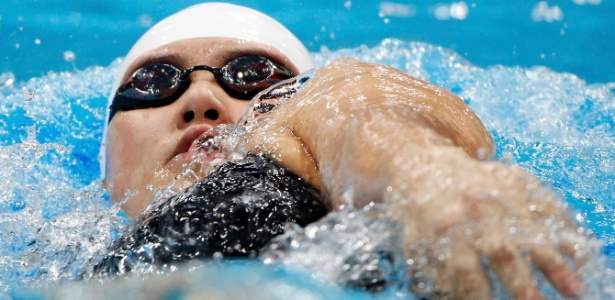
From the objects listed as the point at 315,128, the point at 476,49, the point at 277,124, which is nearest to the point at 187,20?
the point at 277,124

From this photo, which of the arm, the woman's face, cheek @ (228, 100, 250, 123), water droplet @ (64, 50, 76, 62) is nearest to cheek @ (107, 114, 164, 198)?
the woman's face

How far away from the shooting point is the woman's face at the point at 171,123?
1697mm

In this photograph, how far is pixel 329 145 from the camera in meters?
1.05

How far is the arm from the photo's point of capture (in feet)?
2.31

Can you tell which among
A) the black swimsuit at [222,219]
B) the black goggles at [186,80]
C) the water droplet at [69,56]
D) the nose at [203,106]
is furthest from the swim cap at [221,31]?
the water droplet at [69,56]

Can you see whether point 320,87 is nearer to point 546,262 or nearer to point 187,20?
point 546,262

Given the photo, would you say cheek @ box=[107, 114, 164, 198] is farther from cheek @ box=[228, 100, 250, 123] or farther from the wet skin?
cheek @ box=[228, 100, 250, 123]

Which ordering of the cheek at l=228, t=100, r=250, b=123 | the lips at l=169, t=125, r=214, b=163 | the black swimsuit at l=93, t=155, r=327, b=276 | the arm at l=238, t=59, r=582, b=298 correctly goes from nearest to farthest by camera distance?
the arm at l=238, t=59, r=582, b=298 < the black swimsuit at l=93, t=155, r=327, b=276 < the lips at l=169, t=125, r=214, b=163 < the cheek at l=228, t=100, r=250, b=123

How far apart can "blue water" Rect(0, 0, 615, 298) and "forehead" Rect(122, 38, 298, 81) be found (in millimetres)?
424

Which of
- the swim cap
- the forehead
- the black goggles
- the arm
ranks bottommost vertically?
the arm

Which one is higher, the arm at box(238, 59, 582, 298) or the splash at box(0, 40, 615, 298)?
the splash at box(0, 40, 615, 298)

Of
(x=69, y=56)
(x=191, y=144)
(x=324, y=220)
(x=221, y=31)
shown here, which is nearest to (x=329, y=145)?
(x=324, y=220)

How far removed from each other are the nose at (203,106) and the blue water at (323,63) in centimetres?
29

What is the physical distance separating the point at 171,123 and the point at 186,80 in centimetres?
13
